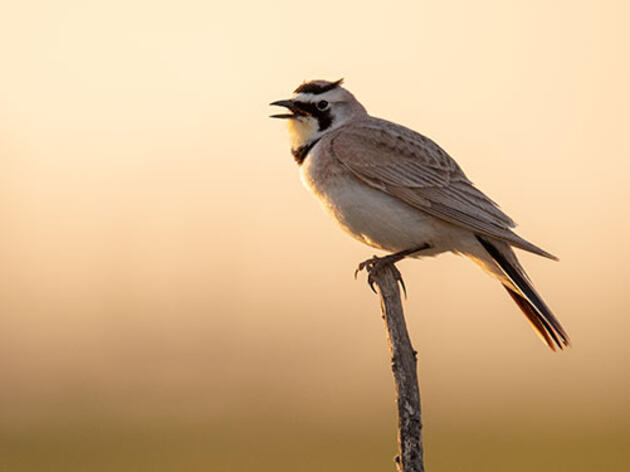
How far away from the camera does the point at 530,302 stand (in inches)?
251

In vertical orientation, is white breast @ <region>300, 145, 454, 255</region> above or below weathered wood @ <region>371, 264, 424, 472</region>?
above

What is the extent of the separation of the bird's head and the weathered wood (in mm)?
1919

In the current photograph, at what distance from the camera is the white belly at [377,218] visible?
21.6 ft

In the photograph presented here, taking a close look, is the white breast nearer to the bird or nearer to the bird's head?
the bird

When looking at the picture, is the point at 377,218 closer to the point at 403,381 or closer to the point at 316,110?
the point at 316,110

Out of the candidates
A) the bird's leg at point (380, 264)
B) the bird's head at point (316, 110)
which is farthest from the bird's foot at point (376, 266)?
the bird's head at point (316, 110)

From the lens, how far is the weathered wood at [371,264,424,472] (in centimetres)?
484

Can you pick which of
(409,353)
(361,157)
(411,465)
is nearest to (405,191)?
(361,157)

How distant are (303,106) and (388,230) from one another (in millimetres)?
1443

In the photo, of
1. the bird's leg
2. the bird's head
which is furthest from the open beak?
the bird's leg

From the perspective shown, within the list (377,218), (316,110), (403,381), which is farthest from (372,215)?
(403,381)

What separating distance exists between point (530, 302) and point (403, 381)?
5.42 ft

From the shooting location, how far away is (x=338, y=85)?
7703 millimetres

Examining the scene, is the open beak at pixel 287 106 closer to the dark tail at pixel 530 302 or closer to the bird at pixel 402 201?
the bird at pixel 402 201
